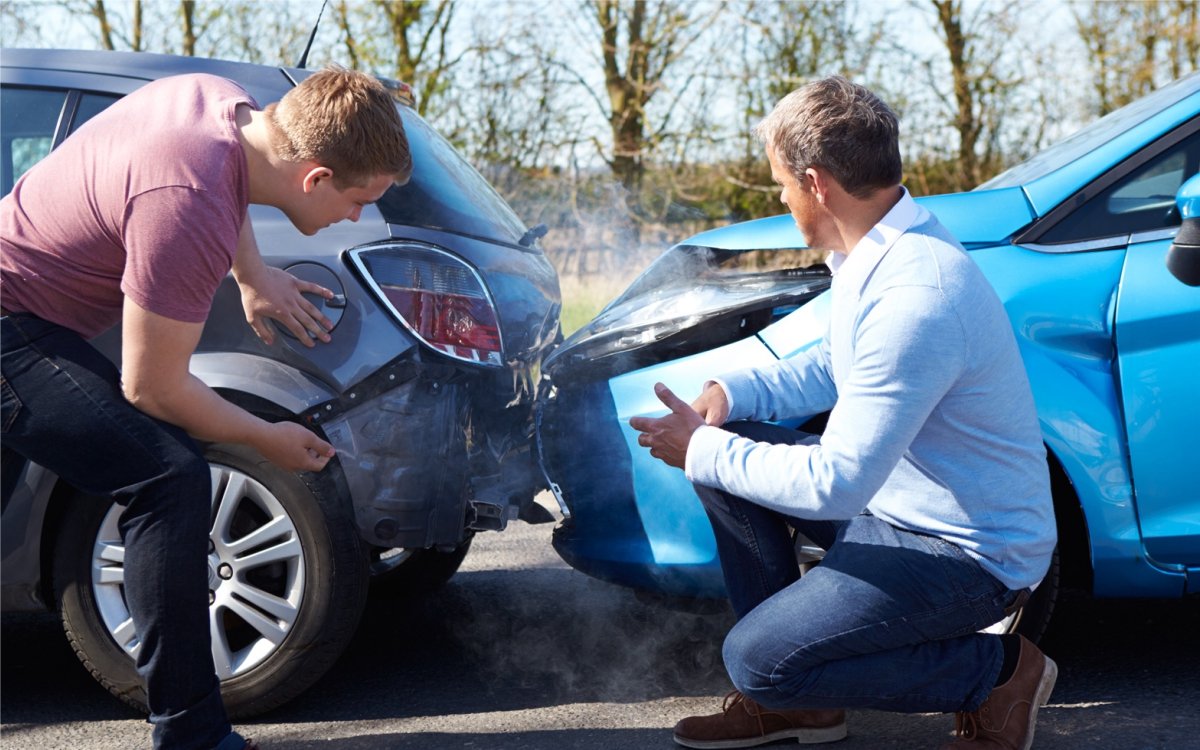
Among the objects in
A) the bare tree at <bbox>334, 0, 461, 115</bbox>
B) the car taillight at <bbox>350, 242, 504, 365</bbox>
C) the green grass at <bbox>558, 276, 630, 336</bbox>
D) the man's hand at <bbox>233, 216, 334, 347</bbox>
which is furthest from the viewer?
the bare tree at <bbox>334, 0, 461, 115</bbox>

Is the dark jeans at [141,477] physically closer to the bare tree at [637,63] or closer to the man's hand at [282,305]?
the man's hand at [282,305]

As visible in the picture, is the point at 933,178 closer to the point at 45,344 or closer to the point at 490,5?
the point at 490,5

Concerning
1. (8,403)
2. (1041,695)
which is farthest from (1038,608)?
(8,403)

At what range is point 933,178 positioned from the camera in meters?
10.4

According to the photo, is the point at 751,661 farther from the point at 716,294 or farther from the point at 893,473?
the point at 716,294

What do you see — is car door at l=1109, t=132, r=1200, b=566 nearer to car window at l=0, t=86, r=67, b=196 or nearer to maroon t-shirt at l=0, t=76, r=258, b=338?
maroon t-shirt at l=0, t=76, r=258, b=338

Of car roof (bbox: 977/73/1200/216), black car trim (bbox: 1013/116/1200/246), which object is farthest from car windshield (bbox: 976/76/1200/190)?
black car trim (bbox: 1013/116/1200/246)

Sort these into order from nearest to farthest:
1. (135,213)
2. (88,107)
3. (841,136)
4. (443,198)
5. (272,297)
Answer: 1. (135,213)
2. (841,136)
3. (272,297)
4. (88,107)
5. (443,198)

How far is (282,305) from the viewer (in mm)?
2748

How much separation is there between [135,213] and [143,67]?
3.53ft

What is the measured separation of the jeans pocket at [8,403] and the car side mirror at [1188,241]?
2454mm

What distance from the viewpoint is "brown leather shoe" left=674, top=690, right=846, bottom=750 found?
2654 mm

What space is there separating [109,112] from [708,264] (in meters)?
1.56

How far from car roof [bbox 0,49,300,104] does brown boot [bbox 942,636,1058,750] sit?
222cm
